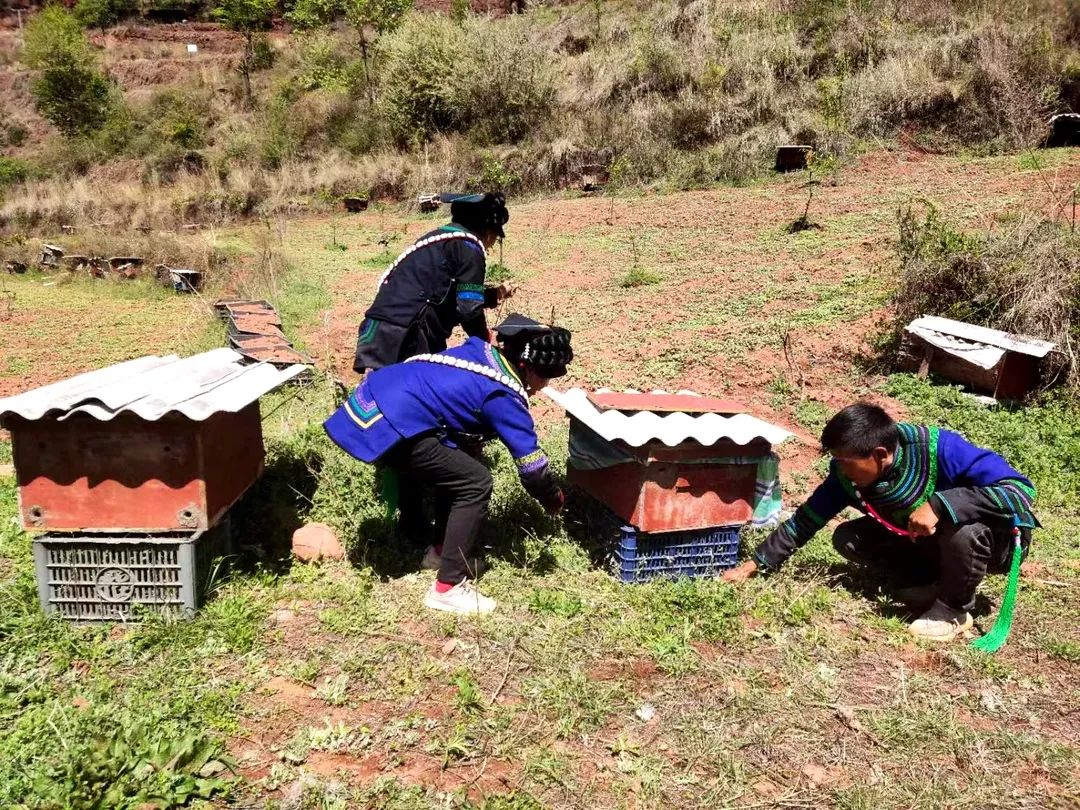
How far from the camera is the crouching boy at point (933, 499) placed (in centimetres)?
272

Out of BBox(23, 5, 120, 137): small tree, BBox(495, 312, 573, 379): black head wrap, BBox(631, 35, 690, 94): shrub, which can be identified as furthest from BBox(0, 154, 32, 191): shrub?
BBox(495, 312, 573, 379): black head wrap

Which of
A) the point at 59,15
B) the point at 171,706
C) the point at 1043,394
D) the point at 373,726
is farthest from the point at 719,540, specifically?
the point at 59,15

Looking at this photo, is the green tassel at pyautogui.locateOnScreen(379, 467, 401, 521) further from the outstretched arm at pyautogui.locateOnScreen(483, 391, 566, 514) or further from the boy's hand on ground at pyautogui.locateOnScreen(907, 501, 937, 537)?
the boy's hand on ground at pyautogui.locateOnScreen(907, 501, 937, 537)

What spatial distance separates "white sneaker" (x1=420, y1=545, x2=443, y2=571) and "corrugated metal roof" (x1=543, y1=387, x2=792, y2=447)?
3.06ft

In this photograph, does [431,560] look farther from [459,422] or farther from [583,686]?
[583,686]

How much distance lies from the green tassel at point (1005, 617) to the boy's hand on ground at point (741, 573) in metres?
0.85

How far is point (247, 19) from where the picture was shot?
33.4 m

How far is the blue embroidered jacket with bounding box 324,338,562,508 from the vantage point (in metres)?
2.86

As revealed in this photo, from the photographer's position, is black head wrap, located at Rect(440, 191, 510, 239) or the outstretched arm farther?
black head wrap, located at Rect(440, 191, 510, 239)

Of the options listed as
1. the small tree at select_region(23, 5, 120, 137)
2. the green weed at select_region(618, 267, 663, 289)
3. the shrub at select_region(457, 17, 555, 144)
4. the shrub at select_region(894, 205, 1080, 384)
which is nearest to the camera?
the shrub at select_region(894, 205, 1080, 384)

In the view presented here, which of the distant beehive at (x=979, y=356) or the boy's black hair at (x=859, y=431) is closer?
the boy's black hair at (x=859, y=431)

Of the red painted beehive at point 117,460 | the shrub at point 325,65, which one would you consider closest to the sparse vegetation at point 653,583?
the red painted beehive at point 117,460

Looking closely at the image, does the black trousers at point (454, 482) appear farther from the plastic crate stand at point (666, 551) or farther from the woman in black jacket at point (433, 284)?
the woman in black jacket at point (433, 284)

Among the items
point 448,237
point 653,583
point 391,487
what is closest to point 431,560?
point 391,487
